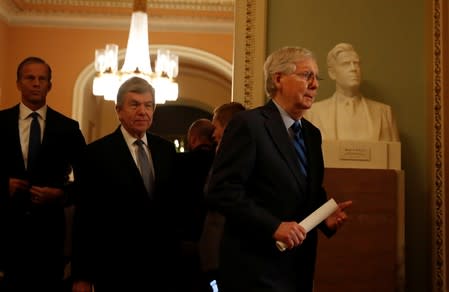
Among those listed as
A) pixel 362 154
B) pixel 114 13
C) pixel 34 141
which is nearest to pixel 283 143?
pixel 34 141

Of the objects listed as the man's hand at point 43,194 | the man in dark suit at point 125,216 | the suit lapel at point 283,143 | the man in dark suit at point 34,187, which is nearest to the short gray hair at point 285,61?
the suit lapel at point 283,143

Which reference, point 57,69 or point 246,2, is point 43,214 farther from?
point 57,69

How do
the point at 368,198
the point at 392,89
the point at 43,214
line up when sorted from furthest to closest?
1. the point at 392,89
2. the point at 368,198
3. the point at 43,214

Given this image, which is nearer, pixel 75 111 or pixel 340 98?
pixel 340 98

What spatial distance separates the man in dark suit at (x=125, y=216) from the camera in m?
2.44

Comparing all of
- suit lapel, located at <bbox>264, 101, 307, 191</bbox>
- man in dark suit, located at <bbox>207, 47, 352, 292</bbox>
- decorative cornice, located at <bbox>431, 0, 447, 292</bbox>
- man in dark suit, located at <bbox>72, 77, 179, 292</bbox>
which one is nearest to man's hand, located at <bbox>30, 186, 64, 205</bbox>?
man in dark suit, located at <bbox>72, 77, 179, 292</bbox>

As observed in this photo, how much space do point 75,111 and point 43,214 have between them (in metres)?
6.13

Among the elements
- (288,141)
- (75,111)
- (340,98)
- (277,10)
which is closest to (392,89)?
(340,98)

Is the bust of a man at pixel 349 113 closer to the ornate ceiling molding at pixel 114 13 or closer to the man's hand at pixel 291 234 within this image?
the man's hand at pixel 291 234

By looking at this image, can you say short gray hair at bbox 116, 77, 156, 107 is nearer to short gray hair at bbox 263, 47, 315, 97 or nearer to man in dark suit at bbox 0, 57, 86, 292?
man in dark suit at bbox 0, 57, 86, 292

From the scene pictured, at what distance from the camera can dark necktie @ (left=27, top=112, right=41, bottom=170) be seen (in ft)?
9.44

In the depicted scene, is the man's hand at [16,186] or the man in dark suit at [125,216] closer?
the man in dark suit at [125,216]

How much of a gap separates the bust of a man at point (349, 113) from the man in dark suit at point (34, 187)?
5.52 ft

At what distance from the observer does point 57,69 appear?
28.7ft
